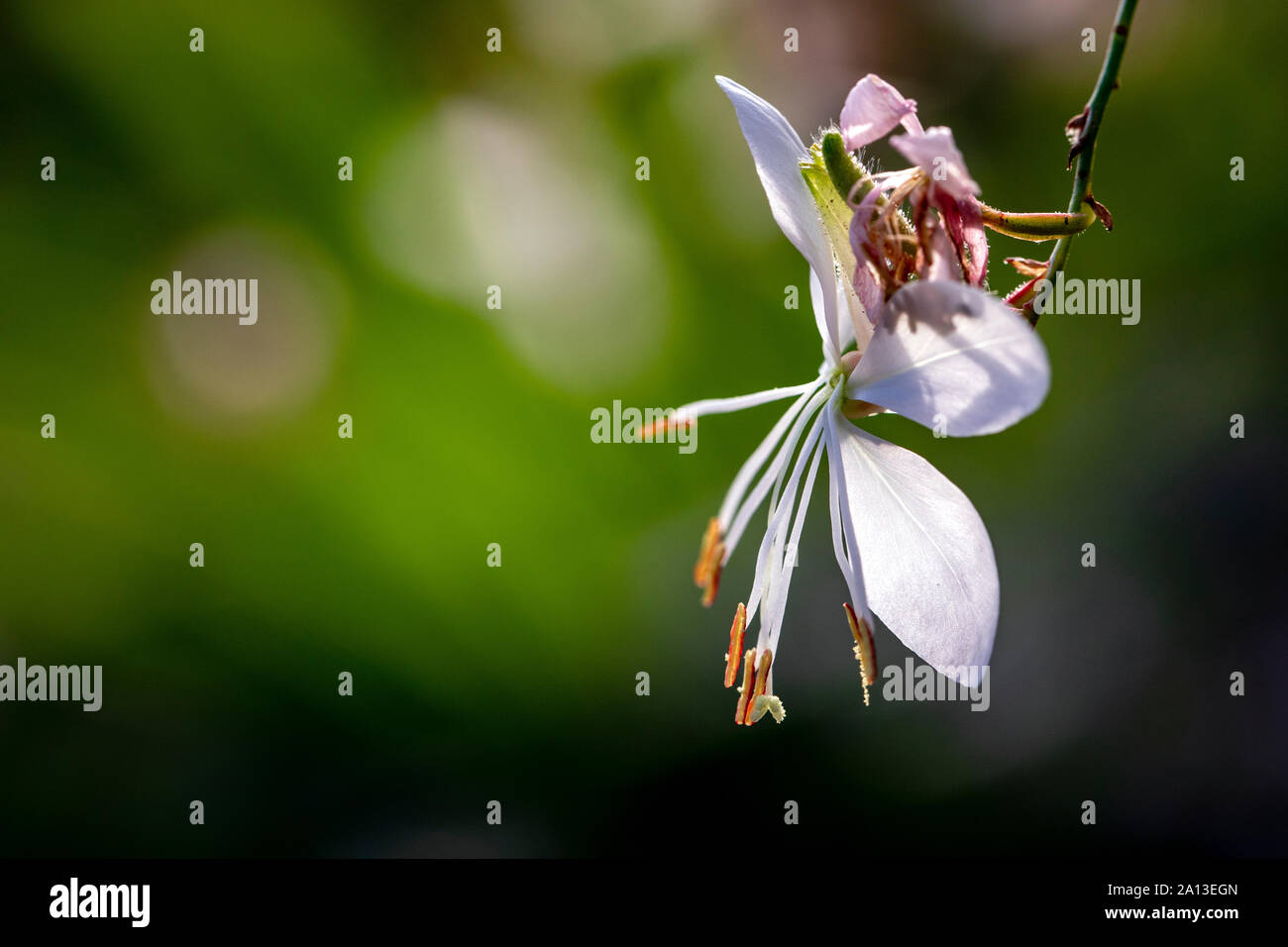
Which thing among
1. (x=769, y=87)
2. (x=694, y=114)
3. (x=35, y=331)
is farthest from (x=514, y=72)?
(x=35, y=331)

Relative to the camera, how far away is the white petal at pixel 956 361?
52cm

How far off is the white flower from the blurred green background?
83cm

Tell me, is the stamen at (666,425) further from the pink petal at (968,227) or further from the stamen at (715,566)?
the pink petal at (968,227)

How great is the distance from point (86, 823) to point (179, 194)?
3.54 feet

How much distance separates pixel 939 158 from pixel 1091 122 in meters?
0.09

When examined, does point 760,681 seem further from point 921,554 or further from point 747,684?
point 921,554

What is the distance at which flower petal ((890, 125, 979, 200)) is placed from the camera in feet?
1.78

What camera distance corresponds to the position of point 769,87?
1813mm

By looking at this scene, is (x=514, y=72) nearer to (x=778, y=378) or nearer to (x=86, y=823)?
(x=778, y=378)

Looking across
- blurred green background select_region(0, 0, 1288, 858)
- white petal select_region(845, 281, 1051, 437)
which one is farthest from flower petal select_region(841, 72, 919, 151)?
blurred green background select_region(0, 0, 1288, 858)

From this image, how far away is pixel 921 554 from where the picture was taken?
67cm

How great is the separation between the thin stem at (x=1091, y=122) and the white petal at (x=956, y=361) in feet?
0.24

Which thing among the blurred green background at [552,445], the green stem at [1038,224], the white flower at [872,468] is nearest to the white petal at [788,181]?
the white flower at [872,468]

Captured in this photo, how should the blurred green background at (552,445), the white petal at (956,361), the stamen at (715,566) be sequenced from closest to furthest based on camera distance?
the white petal at (956,361), the stamen at (715,566), the blurred green background at (552,445)
